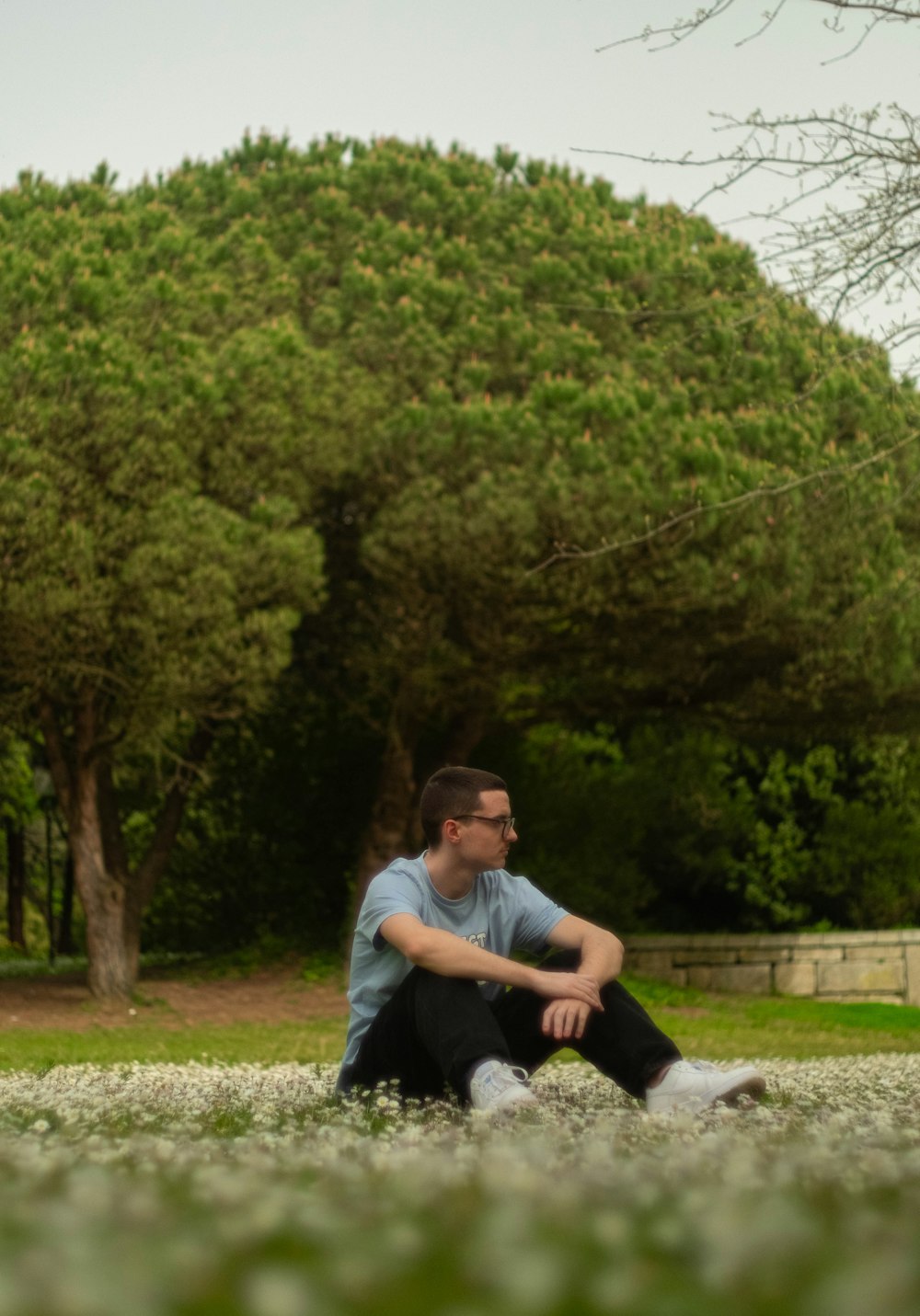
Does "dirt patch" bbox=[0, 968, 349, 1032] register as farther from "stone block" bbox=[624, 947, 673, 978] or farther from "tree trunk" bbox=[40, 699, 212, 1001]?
"stone block" bbox=[624, 947, 673, 978]

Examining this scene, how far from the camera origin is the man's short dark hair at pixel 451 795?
5086 mm

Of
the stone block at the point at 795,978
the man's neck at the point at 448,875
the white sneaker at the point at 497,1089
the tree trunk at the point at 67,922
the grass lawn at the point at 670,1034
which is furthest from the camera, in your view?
the tree trunk at the point at 67,922

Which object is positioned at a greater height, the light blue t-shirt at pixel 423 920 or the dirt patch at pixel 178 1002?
the light blue t-shirt at pixel 423 920

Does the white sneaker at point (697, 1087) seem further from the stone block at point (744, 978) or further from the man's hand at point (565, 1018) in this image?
the stone block at point (744, 978)

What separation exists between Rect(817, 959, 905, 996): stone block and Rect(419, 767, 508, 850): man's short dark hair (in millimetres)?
15096

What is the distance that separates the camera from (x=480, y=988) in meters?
5.32

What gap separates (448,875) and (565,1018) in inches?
29.0

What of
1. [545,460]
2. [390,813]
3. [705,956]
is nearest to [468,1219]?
[545,460]

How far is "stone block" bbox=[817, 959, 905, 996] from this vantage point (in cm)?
1905

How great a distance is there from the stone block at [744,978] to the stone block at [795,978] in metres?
0.11

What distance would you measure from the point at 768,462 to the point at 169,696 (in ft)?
22.4

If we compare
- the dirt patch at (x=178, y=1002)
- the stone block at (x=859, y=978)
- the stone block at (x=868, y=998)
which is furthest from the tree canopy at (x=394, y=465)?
the stone block at (x=868, y=998)

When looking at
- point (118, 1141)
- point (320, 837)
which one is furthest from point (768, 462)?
point (118, 1141)

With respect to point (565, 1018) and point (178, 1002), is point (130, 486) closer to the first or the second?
point (178, 1002)
